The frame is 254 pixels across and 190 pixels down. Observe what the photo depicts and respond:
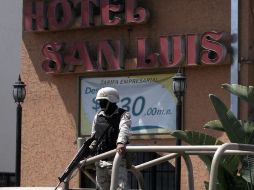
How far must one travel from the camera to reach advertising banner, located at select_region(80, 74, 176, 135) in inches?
765

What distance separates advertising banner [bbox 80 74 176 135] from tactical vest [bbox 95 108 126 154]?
10892mm

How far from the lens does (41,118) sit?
21484 millimetres

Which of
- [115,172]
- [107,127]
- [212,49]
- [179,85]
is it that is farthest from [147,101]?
[115,172]

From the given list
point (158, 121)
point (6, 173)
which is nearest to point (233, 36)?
point (158, 121)

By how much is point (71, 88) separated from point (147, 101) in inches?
92.5

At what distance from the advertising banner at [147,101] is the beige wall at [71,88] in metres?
0.31

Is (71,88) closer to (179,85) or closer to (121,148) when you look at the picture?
(179,85)

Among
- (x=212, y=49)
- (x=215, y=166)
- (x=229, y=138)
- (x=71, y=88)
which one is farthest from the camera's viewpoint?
(x=71, y=88)

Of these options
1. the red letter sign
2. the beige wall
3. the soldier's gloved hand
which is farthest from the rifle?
the beige wall

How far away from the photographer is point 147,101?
1973 centimetres

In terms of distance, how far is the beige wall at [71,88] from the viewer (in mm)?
18781

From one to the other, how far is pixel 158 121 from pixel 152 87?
842 mm

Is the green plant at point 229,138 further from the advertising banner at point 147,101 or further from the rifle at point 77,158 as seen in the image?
the advertising banner at point 147,101

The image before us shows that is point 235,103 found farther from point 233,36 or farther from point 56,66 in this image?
point 56,66
